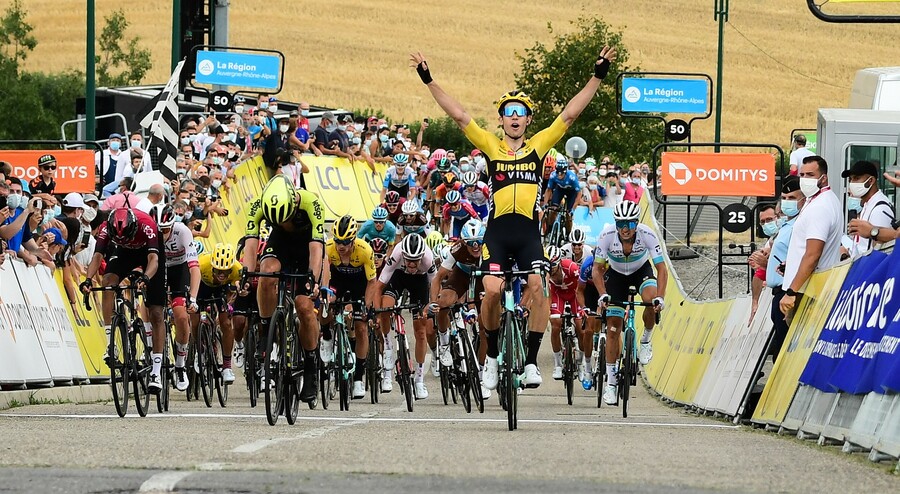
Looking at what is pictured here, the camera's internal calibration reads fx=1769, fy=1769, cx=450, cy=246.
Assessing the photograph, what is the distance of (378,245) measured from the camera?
18.7m

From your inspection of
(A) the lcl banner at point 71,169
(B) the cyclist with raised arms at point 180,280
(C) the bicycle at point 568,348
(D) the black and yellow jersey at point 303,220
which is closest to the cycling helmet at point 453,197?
(C) the bicycle at point 568,348

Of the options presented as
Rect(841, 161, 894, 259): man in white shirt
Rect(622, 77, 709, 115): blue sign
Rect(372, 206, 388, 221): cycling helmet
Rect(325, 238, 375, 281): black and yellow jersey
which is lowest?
Rect(325, 238, 375, 281): black and yellow jersey

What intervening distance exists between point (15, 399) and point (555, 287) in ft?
24.3

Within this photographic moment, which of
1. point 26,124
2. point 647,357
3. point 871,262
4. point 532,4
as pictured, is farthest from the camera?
point 532,4

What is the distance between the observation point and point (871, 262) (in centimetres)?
1110

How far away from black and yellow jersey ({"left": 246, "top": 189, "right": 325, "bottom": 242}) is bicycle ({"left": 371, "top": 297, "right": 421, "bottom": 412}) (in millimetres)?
3334

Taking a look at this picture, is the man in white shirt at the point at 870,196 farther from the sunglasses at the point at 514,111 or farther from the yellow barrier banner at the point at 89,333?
the yellow barrier banner at the point at 89,333

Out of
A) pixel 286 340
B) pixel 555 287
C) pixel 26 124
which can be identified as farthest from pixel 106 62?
pixel 286 340

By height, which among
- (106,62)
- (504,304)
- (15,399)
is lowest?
(15,399)

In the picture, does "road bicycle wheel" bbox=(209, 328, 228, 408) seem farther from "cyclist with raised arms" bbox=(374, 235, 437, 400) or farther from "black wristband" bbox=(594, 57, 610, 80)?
"black wristband" bbox=(594, 57, 610, 80)

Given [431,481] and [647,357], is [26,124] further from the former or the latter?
[431,481]

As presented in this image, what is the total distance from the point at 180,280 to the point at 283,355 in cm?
409

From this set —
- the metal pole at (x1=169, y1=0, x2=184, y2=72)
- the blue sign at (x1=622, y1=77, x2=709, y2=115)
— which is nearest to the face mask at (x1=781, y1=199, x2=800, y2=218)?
the metal pole at (x1=169, y1=0, x2=184, y2=72)

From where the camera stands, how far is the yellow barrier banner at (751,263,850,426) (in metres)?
12.2
